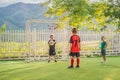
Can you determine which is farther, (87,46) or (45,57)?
(87,46)

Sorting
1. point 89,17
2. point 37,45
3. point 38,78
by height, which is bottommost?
point 38,78

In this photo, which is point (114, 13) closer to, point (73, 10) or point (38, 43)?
point (73, 10)

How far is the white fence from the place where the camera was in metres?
24.0

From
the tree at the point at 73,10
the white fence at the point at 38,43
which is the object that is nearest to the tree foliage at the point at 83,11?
the tree at the point at 73,10

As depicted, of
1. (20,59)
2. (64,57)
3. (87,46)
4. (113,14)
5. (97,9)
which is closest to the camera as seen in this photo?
(113,14)

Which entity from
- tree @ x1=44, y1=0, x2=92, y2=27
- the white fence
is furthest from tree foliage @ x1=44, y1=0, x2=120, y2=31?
the white fence

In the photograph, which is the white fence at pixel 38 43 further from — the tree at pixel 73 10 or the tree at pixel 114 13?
the tree at pixel 114 13

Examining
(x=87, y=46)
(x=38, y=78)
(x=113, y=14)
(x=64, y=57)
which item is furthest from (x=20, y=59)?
(x=38, y=78)

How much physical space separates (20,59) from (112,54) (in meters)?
7.51

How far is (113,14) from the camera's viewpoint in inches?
705

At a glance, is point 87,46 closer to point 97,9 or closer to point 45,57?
point 45,57

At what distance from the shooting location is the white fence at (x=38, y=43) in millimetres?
23953

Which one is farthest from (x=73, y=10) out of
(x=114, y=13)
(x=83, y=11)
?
(x=114, y=13)

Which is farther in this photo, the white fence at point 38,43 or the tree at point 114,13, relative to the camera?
the white fence at point 38,43
